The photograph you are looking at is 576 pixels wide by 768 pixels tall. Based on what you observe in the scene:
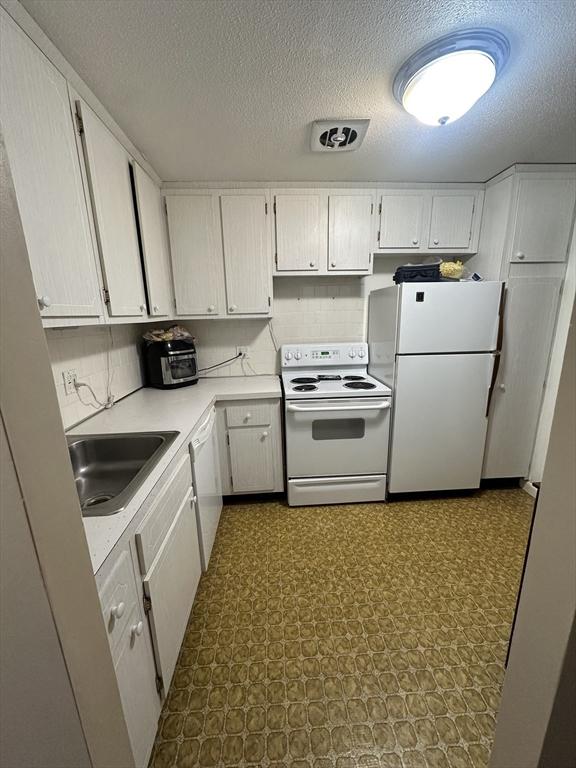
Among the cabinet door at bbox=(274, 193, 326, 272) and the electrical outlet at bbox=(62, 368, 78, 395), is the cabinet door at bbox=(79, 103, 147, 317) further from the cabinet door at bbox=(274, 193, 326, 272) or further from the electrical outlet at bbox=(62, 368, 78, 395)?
the cabinet door at bbox=(274, 193, 326, 272)

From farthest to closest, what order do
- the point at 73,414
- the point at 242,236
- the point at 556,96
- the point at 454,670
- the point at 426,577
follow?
1. the point at 242,236
2. the point at 426,577
3. the point at 73,414
4. the point at 556,96
5. the point at 454,670

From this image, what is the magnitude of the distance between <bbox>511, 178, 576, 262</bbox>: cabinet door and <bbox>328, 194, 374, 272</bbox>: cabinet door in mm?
979

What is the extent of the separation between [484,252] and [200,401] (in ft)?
7.71

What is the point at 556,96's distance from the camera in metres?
1.29

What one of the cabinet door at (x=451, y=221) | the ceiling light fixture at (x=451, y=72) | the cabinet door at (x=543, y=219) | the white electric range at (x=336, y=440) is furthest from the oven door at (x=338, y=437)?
the ceiling light fixture at (x=451, y=72)

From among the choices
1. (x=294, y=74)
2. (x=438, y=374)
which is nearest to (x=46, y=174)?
(x=294, y=74)

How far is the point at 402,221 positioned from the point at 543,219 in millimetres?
902

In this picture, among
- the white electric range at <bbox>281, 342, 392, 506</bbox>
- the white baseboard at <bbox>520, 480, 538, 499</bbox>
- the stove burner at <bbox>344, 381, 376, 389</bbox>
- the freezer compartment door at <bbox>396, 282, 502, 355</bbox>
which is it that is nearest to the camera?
the freezer compartment door at <bbox>396, 282, 502, 355</bbox>

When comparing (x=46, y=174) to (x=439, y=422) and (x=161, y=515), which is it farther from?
(x=439, y=422)

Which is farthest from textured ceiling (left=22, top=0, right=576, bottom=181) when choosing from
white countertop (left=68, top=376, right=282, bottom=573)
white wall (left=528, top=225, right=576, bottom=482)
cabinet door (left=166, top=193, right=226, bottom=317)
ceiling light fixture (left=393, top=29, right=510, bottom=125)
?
white countertop (left=68, top=376, right=282, bottom=573)

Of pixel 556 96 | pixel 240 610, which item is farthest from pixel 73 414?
pixel 556 96

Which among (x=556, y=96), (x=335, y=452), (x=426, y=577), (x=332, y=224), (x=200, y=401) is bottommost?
(x=426, y=577)

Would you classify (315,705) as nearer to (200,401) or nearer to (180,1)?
(200,401)

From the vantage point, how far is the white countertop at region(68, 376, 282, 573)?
73 centimetres
